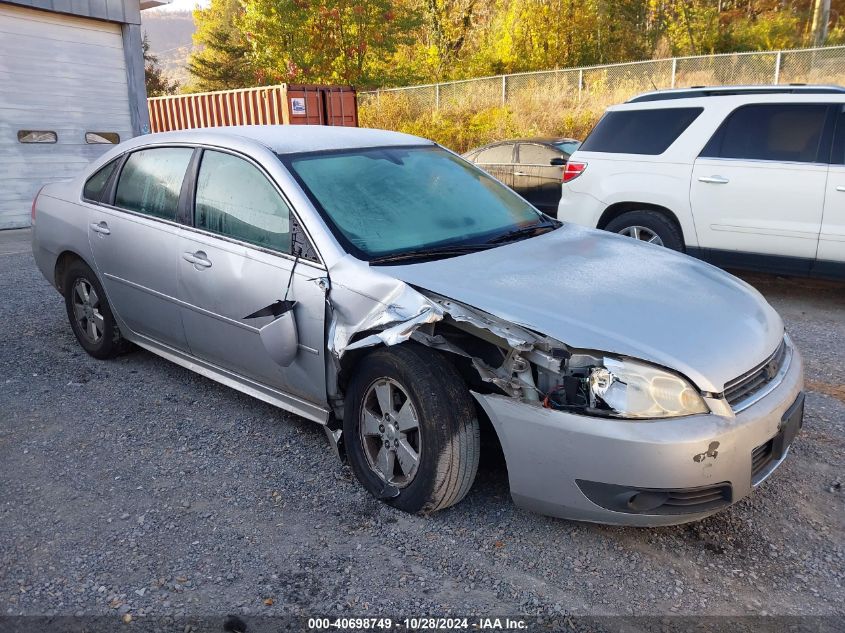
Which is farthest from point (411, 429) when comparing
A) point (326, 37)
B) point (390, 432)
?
point (326, 37)

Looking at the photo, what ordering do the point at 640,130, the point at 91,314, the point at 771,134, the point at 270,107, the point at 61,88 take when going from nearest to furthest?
1. the point at 91,314
2. the point at 771,134
3. the point at 640,130
4. the point at 61,88
5. the point at 270,107

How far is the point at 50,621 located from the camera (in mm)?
2533

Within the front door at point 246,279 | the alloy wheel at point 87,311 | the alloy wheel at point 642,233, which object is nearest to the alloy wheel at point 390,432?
the front door at point 246,279

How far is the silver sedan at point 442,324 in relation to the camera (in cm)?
264

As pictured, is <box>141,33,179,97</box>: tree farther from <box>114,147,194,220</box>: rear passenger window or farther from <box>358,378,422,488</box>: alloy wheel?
<box>358,378,422,488</box>: alloy wheel

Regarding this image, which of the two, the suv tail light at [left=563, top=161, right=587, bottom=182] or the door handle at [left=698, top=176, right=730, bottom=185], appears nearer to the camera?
the door handle at [left=698, top=176, right=730, bottom=185]

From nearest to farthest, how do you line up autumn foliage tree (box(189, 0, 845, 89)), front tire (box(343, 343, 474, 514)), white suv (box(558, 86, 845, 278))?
front tire (box(343, 343, 474, 514)) < white suv (box(558, 86, 845, 278)) < autumn foliage tree (box(189, 0, 845, 89))

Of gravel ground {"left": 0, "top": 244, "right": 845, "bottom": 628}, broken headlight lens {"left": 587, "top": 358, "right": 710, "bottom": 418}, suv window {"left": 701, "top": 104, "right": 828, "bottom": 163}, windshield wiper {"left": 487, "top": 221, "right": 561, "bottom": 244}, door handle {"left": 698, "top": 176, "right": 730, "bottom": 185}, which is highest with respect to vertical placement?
suv window {"left": 701, "top": 104, "right": 828, "bottom": 163}

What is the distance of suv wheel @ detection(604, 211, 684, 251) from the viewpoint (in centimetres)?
661

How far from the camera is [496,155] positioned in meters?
11.9

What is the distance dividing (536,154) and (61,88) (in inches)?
322

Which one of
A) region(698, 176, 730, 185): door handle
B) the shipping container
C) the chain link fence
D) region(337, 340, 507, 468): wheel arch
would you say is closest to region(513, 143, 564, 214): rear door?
region(698, 176, 730, 185): door handle

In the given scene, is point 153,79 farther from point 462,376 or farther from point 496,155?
point 462,376

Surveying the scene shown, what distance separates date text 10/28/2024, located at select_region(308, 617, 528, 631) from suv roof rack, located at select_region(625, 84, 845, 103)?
5579 mm
